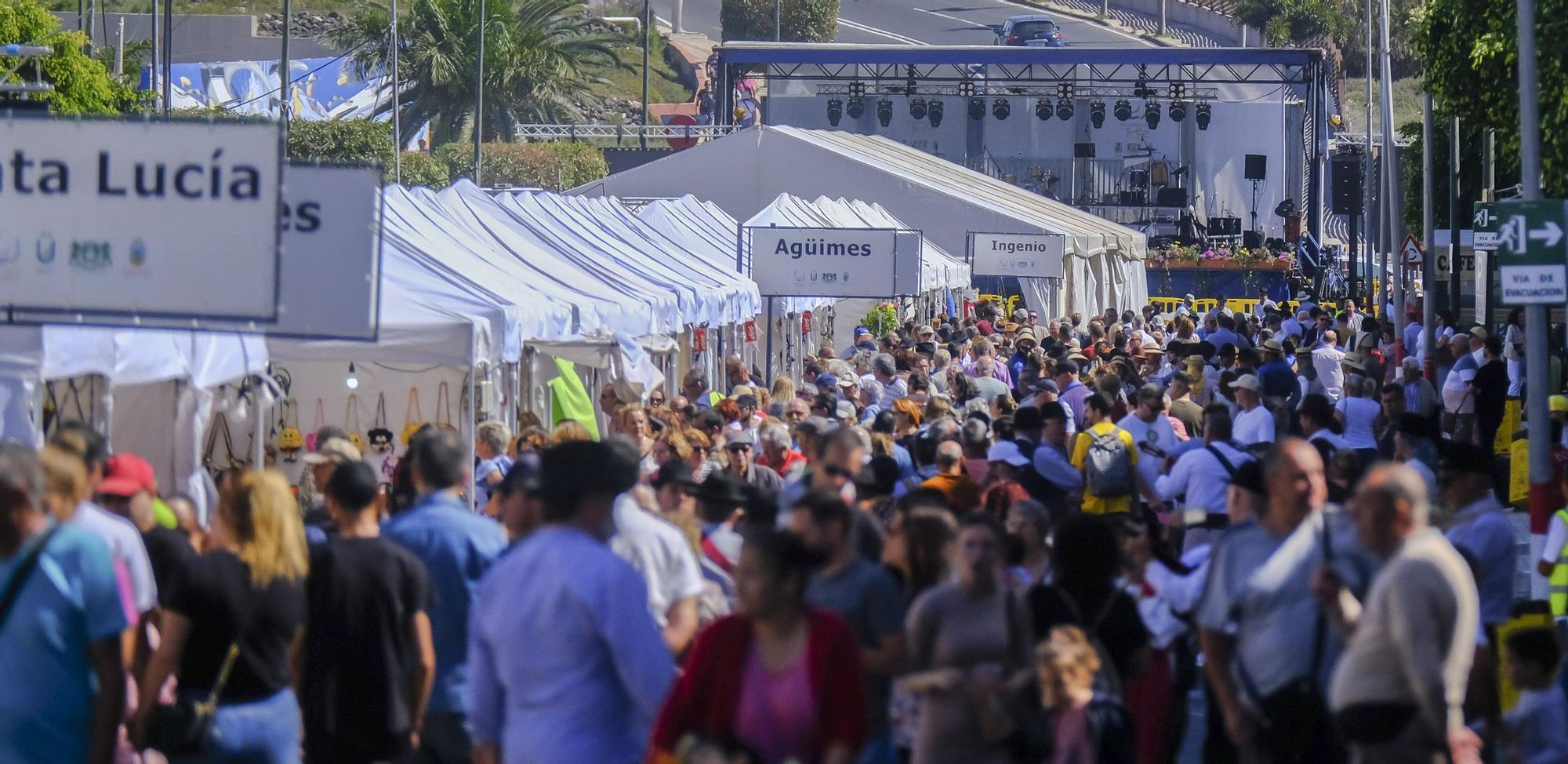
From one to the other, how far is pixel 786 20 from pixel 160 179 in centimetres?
8849

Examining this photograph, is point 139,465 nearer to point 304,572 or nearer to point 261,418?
point 304,572

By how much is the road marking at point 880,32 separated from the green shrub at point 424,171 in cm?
3902

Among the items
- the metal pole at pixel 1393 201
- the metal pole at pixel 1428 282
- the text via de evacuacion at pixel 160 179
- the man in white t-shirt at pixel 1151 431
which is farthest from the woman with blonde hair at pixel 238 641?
the metal pole at pixel 1393 201

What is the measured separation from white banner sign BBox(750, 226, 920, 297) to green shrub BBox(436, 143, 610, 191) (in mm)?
41828

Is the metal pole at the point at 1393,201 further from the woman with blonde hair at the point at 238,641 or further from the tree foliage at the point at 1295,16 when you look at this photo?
the tree foliage at the point at 1295,16

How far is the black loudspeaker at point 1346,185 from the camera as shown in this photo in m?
41.2

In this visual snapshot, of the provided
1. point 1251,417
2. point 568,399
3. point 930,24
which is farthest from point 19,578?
point 930,24

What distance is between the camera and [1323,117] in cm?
5700

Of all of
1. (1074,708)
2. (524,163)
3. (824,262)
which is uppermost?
(524,163)

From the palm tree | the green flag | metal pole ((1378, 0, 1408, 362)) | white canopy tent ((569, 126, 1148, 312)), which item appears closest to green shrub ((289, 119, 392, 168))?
the palm tree

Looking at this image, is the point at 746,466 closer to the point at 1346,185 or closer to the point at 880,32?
the point at 1346,185

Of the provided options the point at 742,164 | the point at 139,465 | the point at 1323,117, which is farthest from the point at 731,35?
the point at 139,465

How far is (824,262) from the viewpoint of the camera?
63.9 feet

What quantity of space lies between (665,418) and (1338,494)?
5.02 metres
